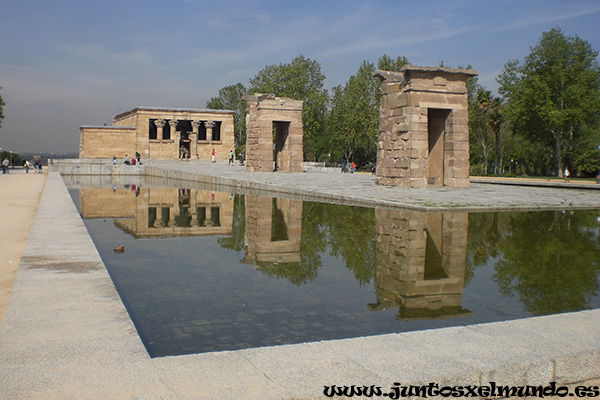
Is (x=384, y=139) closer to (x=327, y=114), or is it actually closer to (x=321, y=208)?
(x=321, y=208)

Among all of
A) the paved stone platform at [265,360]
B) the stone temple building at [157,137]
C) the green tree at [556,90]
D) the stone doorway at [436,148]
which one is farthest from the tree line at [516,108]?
the paved stone platform at [265,360]

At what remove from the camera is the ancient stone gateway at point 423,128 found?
18.7 metres

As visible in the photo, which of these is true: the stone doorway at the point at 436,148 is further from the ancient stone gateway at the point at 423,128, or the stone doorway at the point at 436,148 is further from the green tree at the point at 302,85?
the green tree at the point at 302,85

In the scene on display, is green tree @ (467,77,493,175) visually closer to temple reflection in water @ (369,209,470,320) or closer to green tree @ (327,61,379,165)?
green tree @ (327,61,379,165)

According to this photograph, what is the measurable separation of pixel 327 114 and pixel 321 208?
5339 cm

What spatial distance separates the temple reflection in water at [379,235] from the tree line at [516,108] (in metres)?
36.8

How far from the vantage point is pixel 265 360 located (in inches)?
112

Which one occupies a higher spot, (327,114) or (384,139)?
(327,114)

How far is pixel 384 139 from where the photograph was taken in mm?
20094

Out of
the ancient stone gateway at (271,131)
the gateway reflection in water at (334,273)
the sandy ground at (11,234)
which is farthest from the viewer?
the ancient stone gateway at (271,131)

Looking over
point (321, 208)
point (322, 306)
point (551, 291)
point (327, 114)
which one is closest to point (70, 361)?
point (322, 306)

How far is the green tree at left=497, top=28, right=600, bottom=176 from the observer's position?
4309cm

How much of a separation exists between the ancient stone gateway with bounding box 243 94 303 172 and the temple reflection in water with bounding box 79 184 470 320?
1503 centimetres

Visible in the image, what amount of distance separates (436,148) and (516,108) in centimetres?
2890
